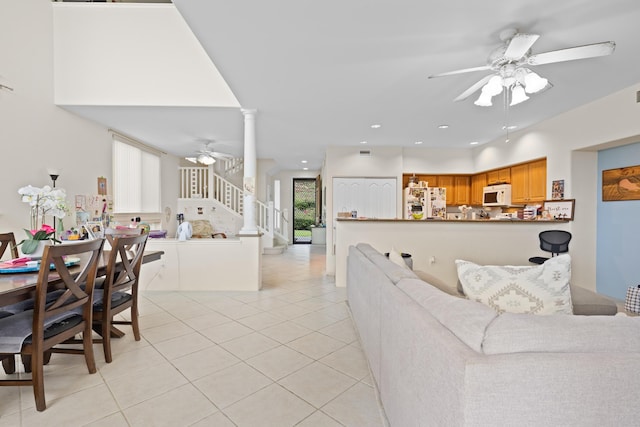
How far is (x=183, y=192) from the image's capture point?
7.60m

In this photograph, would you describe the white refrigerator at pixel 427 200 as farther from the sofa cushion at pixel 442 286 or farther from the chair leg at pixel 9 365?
the chair leg at pixel 9 365

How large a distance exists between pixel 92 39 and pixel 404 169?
5600 mm

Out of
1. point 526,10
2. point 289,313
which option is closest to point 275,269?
point 289,313

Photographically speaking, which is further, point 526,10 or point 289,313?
point 289,313

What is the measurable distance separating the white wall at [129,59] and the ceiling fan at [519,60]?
3036 millimetres

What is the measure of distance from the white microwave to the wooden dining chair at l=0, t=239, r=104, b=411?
5.98 metres

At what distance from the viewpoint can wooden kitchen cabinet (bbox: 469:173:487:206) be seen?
614 cm

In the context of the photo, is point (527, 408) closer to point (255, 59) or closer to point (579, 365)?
point (579, 365)

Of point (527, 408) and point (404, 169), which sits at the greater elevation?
point (404, 169)

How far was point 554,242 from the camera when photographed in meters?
3.79

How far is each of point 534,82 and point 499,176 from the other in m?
3.82

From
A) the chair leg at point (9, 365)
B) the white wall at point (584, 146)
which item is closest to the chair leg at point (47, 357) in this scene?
the chair leg at point (9, 365)

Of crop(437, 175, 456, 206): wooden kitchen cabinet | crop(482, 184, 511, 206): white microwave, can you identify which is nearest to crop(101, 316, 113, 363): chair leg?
crop(482, 184, 511, 206): white microwave

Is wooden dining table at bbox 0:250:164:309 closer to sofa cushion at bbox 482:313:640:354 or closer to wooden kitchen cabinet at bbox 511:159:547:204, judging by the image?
sofa cushion at bbox 482:313:640:354
